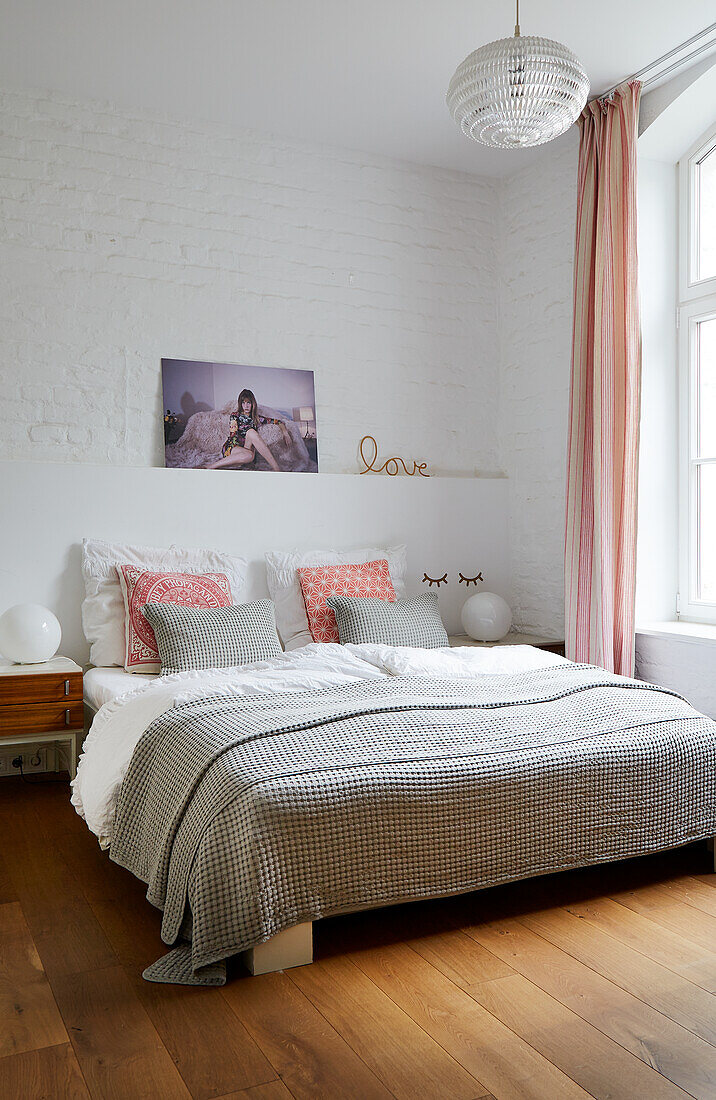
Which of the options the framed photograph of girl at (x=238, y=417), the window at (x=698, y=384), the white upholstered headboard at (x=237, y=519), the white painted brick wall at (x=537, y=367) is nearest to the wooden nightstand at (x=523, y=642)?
the white painted brick wall at (x=537, y=367)

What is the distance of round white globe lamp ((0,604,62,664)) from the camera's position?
138 inches

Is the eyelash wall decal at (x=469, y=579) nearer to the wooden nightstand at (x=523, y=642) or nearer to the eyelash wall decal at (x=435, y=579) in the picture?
the eyelash wall decal at (x=435, y=579)

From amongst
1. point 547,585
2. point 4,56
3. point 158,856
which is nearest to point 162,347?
point 4,56

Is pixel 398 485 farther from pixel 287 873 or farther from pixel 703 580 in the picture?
pixel 287 873

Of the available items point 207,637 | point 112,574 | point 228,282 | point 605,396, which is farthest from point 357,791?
point 228,282

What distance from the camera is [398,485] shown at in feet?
15.5

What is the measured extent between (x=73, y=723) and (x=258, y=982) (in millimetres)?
1694

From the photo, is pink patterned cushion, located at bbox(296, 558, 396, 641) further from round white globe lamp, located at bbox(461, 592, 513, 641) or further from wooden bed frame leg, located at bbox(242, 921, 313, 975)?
wooden bed frame leg, located at bbox(242, 921, 313, 975)

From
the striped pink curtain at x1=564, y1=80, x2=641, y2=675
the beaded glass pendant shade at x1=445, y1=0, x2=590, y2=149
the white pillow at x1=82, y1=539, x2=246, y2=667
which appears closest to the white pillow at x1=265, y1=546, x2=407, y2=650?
the white pillow at x1=82, y1=539, x2=246, y2=667

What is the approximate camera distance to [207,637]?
351 centimetres

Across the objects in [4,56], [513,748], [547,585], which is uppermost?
[4,56]

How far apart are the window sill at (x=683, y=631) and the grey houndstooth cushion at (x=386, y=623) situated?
36.4 inches

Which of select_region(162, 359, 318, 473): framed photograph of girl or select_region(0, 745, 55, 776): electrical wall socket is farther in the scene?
select_region(162, 359, 318, 473): framed photograph of girl

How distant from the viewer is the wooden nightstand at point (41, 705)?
3402 mm
